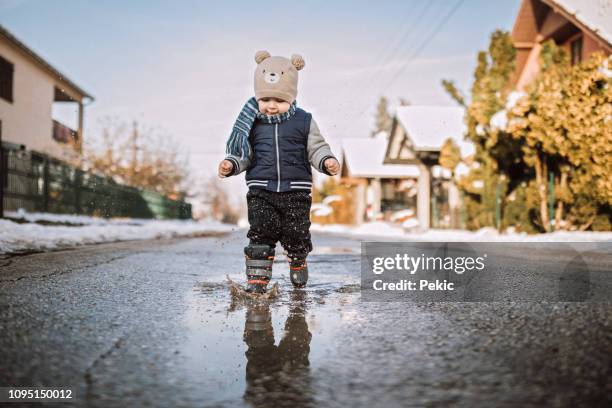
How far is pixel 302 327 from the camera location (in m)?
3.04

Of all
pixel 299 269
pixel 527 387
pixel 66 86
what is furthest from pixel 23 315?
pixel 66 86

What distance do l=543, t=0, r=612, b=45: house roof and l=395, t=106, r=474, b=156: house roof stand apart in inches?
310

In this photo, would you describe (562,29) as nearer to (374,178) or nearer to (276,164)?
(374,178)

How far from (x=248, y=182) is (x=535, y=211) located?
497 inches

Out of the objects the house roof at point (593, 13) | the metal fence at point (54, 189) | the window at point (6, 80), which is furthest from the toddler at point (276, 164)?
the window at point (6, 80)

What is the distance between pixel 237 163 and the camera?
4.34m

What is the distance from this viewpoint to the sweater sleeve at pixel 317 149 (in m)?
4.46

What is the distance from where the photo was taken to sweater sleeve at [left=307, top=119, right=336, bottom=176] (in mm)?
4465

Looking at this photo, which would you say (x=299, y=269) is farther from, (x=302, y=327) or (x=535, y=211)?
(x=535, y=211)

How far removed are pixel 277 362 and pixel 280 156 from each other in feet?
7.36

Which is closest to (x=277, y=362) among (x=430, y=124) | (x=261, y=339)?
(x=261, y=339)

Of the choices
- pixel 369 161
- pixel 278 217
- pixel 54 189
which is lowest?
pixel 278 217

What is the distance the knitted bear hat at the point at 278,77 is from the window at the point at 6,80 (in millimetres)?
20147

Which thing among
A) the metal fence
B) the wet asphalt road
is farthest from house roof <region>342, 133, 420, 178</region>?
the wet asphalt road
